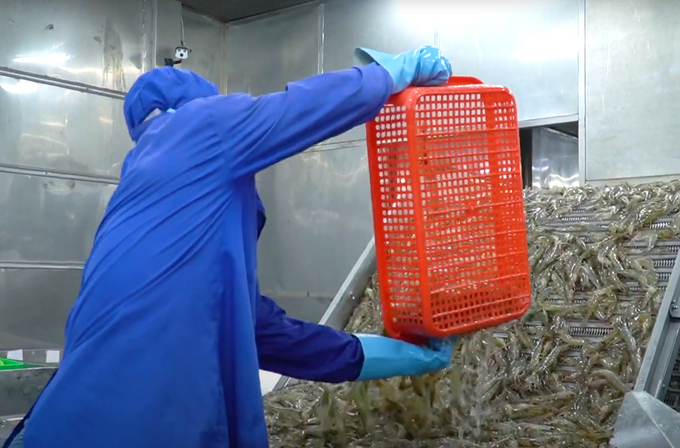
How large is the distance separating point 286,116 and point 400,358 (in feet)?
2.85

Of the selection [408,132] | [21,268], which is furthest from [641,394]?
[21,268]

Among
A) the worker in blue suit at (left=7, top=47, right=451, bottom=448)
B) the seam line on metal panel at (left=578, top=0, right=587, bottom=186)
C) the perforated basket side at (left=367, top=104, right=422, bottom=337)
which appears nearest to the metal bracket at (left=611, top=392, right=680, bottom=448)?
the perforated basket side at (left=367, top=104, right=422, bottom=337)

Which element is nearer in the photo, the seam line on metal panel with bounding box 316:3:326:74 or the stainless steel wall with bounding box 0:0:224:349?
the stainless steel wall with bounding box 0:0:224:349

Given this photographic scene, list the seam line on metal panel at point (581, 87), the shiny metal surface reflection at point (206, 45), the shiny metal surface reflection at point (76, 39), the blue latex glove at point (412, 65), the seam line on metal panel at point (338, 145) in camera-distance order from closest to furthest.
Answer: the blue latex glove at point (412, 65)
the seam line on metal panel at point (581, 87)
the shiny metal surface reflection at point (76, 39)
the seam line on metal panel at point (338, 145)
the shiny metal surface reflection at point (206, 45)

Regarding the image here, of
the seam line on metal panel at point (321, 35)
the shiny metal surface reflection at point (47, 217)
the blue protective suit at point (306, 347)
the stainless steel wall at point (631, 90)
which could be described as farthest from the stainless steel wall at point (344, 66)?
the blue protective suit at point (306, 347)

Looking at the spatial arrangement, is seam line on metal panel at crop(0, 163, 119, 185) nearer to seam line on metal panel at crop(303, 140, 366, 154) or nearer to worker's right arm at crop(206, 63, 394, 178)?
seam line on metal panel at crop(303, 140, 366, 154)

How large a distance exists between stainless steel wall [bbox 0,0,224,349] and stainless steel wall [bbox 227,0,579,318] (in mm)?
1242

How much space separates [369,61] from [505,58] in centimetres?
409

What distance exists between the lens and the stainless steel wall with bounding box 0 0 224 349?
650cm

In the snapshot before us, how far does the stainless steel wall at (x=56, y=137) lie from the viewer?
6.50 m

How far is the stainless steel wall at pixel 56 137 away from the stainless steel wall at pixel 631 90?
416 cm

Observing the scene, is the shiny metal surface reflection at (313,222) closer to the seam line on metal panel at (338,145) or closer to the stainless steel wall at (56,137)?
the seam line on metal panel at (338,145)

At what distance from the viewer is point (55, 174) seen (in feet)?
22.2

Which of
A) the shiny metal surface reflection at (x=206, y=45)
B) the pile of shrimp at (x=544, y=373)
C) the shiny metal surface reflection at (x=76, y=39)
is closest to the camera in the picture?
the pile of shrimp at (x=544, y=373)
